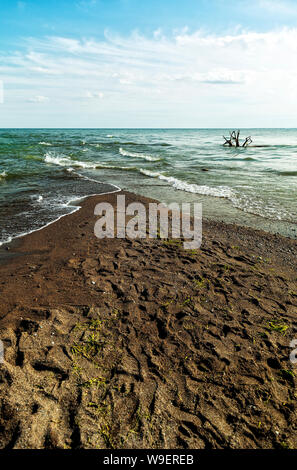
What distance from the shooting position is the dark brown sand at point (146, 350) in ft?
8.71

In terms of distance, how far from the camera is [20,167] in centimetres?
1859

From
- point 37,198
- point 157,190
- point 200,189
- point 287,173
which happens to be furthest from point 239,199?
point 287,173

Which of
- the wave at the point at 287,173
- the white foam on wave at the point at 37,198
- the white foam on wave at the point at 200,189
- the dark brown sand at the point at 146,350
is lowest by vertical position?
the dark brown sand at the point at 146,350

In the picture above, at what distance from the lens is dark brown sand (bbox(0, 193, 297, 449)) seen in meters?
2.65

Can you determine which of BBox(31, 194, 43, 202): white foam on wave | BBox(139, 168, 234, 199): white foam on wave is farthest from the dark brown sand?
BBox(139, 168, 234, 199): white foam on wave

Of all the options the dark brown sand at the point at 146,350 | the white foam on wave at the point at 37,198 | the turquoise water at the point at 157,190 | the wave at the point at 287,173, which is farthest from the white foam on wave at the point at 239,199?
the wave at the point at 287,173

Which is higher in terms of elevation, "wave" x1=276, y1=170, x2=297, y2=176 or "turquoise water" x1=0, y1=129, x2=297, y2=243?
"wave" x1=276, y1=170, x2=297, y2=176

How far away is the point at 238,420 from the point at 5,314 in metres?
3.56

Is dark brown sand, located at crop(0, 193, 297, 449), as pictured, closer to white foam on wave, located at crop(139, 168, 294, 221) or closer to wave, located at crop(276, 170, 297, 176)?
white foam on wave, located at crop(139, 168, 294, 221)

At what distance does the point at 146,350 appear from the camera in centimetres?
357

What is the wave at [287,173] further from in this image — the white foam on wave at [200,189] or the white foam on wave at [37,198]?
the white foam on wave at [37,198]

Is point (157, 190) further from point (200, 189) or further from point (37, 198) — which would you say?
point (37, 198)

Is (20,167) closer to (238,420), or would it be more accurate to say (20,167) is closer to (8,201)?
(8,201)

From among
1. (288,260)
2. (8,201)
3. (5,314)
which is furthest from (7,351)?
(8,201)
